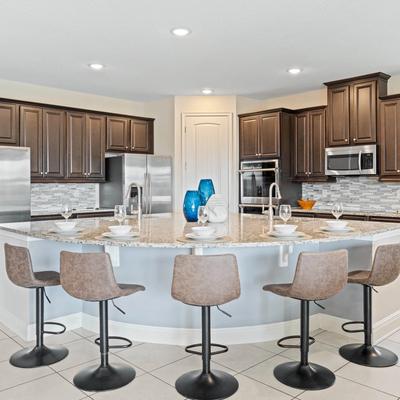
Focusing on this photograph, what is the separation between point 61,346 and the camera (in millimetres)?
3143

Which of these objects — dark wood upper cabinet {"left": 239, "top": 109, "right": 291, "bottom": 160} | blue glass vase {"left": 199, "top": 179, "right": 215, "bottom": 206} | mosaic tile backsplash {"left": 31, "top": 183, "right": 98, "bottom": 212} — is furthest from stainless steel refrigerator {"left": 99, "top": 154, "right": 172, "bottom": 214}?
blue glass vase {"left": 199, "top": 179, "right": 215, "bottom": 206}

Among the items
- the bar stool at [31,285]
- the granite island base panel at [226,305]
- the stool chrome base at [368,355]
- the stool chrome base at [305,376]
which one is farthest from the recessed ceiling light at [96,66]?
the stool chrome base at [368,355]

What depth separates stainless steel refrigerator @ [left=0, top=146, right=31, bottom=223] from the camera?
4.88 meters

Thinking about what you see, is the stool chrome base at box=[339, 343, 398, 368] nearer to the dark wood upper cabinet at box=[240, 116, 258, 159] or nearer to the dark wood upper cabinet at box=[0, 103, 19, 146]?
the dark wood upper cabinet at box=[240, 116, 258, 159]

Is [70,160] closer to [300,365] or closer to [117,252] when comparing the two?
[117,252]

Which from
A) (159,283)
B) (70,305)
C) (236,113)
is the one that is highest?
(236,113)

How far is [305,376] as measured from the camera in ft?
8.49

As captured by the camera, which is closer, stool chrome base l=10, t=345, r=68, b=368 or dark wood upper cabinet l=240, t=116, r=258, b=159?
stool chrome base l=10, t=345, r=68, b=368

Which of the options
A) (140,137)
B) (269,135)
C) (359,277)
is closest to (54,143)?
(140,137)

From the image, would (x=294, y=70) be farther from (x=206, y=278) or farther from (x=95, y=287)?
(x=95, y=287)

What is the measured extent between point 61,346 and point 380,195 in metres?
4.39

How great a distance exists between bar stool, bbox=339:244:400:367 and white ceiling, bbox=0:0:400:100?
78.0 inches

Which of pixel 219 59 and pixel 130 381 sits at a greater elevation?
pixel 219 59

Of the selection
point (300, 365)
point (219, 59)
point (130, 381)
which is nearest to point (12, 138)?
point (219, 59)
